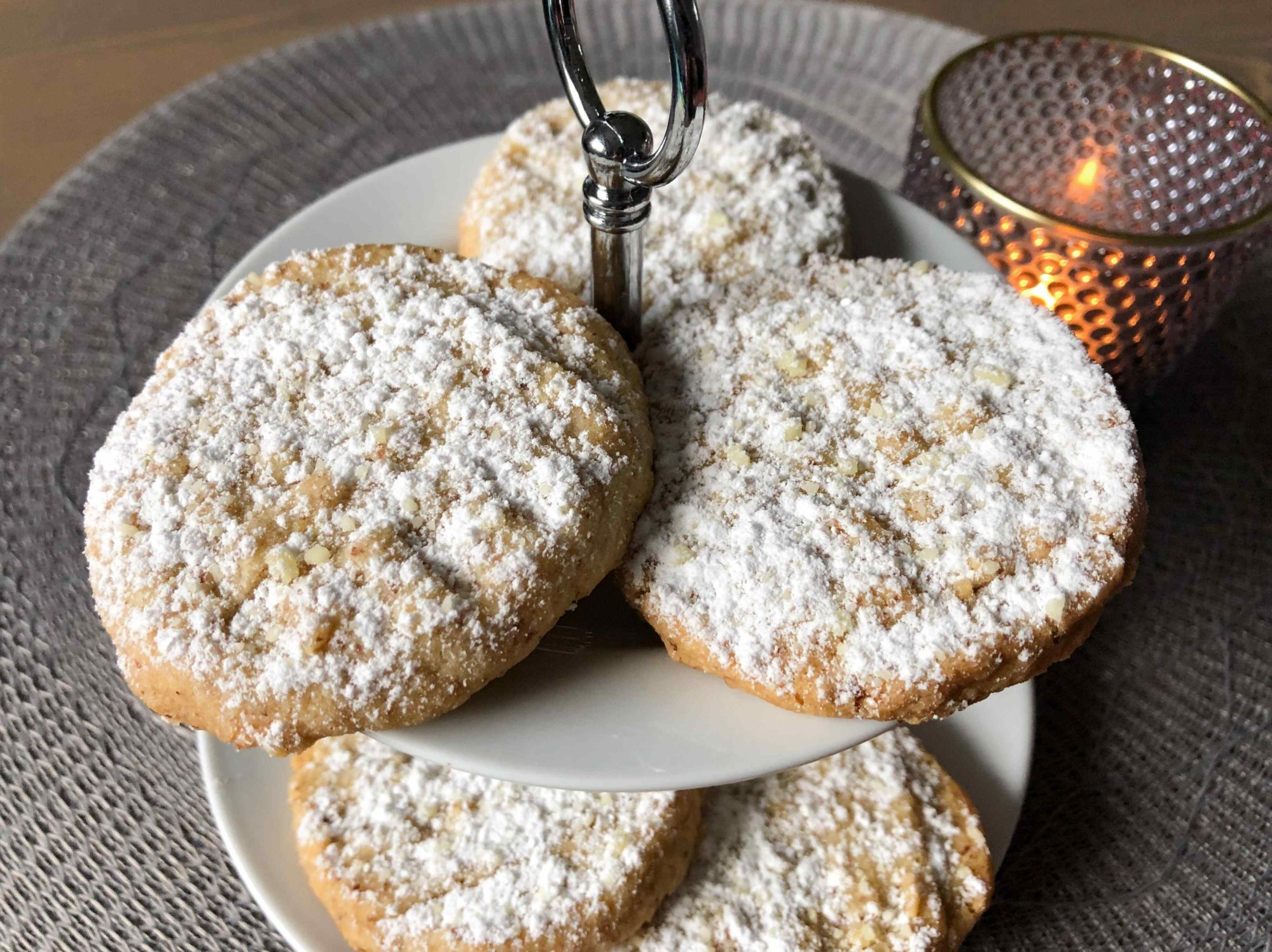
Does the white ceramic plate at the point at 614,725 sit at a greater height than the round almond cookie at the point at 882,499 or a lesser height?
lesser

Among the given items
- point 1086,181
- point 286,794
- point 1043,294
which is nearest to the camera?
point 286,794

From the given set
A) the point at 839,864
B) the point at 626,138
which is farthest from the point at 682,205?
the point at 839,864

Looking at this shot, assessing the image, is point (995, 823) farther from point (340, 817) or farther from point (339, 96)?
point (339, 96)

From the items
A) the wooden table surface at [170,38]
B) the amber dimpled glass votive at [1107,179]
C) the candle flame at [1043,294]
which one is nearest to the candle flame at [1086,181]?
the amber dimpled glass votive at [1107,179]

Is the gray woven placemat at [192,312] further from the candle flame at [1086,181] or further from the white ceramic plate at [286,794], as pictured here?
the candle flame at [1086,181]

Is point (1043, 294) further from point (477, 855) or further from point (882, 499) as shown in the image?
point (477, 855)

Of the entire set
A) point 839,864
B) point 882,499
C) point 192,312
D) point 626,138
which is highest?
point 626,138
